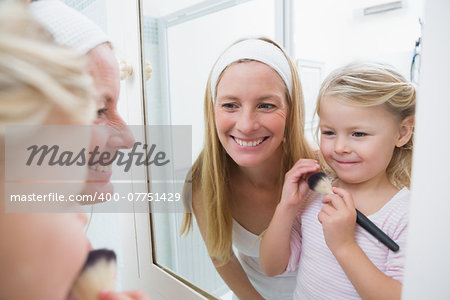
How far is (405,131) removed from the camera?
1.07 ft

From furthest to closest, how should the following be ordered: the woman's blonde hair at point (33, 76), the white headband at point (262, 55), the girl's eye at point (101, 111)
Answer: the white headband at point (262, 55) < the girl's eye at point (101, 111) < the woman's blonde hair at point (33, 76)

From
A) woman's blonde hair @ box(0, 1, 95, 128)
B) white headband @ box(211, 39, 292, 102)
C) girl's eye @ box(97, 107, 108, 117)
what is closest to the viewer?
woman's blonde hair @ box(0, 1, 95, 128)

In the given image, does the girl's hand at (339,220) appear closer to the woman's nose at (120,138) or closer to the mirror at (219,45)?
the mirror at (219,45)

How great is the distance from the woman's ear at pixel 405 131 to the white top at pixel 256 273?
26cm

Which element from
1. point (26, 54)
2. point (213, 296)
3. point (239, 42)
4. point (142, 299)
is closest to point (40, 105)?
point (26, 54)

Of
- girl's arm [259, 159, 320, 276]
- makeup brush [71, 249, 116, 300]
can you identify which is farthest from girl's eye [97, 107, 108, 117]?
girl's arm [259, 159, 320, 276]

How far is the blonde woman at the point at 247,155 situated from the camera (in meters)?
0.40

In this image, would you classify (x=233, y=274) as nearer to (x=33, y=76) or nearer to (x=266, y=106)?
(x=266, y=106)

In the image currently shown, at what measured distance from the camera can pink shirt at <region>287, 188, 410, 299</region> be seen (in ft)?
1.04

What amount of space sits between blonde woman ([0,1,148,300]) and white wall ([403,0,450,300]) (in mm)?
261

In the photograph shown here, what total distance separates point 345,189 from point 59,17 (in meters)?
0.39

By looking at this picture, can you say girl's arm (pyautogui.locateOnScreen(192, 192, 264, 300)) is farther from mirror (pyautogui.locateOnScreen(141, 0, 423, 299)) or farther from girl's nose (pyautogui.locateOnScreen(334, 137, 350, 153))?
girl's nose (pyautogui.locateOnScreen(334, 137, 350, 153))

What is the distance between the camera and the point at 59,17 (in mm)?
254

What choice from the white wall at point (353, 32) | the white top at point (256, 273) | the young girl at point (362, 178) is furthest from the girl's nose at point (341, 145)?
the white top at point (256, 273)
